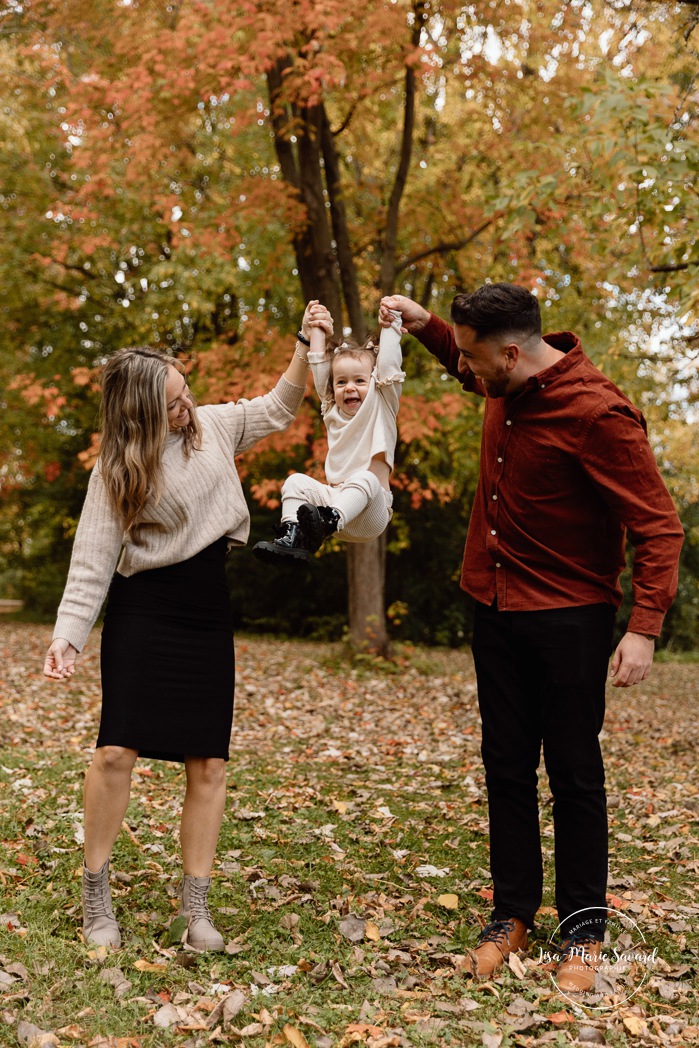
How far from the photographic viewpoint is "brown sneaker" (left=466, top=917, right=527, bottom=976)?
126 inches

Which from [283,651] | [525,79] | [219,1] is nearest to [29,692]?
[283,651]

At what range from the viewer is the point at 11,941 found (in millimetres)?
3305

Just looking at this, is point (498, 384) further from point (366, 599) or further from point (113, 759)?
point (366, 599)

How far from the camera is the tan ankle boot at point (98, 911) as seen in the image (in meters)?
3.30

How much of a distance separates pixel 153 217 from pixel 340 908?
495 inches

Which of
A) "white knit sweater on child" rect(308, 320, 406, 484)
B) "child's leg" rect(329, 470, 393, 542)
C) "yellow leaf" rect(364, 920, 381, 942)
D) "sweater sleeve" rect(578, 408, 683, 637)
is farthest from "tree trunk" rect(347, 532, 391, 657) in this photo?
"sweater sleeve" rect(578, 408, 683, 637)

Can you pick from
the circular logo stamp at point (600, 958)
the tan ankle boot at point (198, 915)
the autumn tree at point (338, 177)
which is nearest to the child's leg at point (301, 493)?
the tan ankle boot at point (198, 915)

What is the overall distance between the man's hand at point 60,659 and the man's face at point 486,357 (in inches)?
66.4

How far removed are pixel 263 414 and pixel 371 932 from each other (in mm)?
2029

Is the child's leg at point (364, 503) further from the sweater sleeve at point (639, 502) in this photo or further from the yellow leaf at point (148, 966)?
the yellow leaf at point (148, 966)

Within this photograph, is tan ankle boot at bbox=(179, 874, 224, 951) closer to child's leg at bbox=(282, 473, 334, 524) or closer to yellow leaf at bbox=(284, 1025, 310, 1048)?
yellow leaf at bbox=(284, 1025, 310, 1048)

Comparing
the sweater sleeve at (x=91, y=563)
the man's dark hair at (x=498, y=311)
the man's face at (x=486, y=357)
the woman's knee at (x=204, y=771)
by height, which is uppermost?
the man's dark hair at (x=498, y=311)

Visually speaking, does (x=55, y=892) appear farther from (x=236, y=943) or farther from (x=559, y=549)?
(x=559, y=549)

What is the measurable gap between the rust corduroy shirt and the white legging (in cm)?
50
